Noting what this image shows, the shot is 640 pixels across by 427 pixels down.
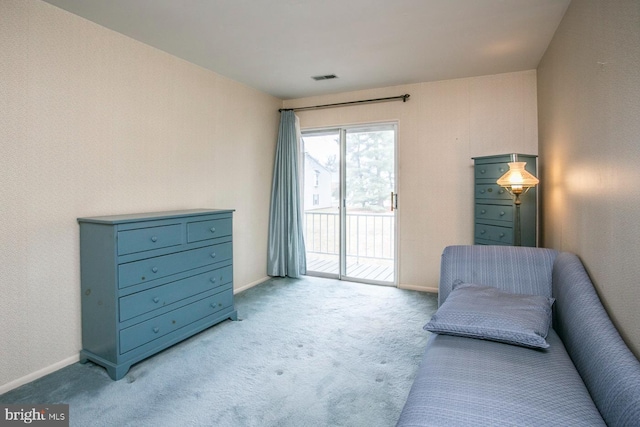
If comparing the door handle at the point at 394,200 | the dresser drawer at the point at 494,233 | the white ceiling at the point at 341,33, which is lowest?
the dresser drawer at the point at 494,233

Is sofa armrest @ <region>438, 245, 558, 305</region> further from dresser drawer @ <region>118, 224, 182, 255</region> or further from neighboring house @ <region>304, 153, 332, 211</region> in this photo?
neighboring house @ <region>304, 153, 332, 211</region>

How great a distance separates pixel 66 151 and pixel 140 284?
1.08m

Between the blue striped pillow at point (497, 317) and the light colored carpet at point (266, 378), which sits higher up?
the blue striped pillow at point (497, 317)

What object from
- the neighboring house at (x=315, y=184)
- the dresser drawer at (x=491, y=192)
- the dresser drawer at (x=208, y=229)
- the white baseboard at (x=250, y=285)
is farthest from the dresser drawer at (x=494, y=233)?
the white baseboard at (x=250, y=285)

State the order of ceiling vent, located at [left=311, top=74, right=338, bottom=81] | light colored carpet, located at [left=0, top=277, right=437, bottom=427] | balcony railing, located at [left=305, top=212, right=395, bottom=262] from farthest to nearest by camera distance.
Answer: balcony railing, located at [left=305, top=212, right=395, bottom=262] → ceiling vent, located at [left=311, top=74, right=338, bottom=81] → light colored carpet, located at [left=0, top=277, right=437, bottom=427]

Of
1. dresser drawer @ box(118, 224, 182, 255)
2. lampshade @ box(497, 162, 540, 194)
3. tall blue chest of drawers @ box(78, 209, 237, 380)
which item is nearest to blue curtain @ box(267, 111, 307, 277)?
tall blue chest of drawers @ box(78, 209, 237, 380)

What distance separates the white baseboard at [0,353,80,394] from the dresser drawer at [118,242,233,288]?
29.7 inches

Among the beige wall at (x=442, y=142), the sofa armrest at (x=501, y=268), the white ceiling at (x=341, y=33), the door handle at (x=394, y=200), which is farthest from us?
the door handle at (x=394, y=200)

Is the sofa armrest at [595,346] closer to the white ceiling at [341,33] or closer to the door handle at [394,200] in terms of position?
the white ceiling at [341,33]

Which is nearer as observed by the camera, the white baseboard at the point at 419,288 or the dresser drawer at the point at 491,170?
the dresser drawer at the point at 491,170

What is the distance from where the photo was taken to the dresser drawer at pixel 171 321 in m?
2.25

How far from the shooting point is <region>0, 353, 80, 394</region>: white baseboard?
205 cm

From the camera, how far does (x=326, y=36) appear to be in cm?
275

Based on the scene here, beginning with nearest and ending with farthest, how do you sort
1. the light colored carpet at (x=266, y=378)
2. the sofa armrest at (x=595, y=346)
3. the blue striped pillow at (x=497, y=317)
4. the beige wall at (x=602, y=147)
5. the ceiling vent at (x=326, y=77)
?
1. the sofa armrest at (x=595, y=346)
2. the beige wall at (x=602, y=147)
3. the blue striped pillow at (x=497, y=317)
4. the light colored carpet at (x=266, y=378)
5. the ceiling vent at (x=326, y=77)
